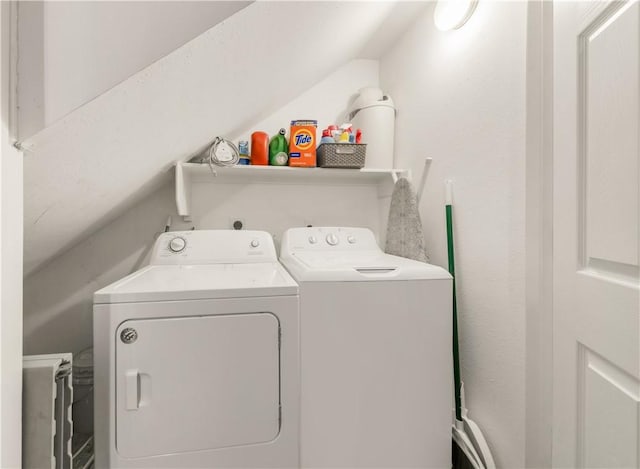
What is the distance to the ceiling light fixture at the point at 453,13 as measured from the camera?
4.81 feet

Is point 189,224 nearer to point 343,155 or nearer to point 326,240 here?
point 326,240

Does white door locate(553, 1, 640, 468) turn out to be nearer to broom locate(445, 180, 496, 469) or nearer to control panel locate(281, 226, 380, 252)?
broom locate(445, 180, 496, 469)

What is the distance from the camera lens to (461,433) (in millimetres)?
1462

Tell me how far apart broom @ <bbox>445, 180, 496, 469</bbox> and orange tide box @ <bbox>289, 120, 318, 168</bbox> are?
91 centimetres

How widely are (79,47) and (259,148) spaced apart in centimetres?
137

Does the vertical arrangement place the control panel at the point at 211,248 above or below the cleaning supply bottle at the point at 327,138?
below

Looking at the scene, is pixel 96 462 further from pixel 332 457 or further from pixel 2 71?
pixel 2 71

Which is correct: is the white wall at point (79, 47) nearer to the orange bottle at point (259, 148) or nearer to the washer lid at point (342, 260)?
the washer lid at point (342, 260)

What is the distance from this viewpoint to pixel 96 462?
42.2 inches

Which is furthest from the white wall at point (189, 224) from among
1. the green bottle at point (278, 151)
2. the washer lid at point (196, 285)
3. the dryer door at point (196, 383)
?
the dryer door at point (196, 383)

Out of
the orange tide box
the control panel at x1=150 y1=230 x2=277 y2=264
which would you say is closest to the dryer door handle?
the control panel at x1=150 y1=230 x2=277 y2=264

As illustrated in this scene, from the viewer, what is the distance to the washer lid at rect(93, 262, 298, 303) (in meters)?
1.09

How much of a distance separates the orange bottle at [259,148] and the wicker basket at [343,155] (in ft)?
1.20

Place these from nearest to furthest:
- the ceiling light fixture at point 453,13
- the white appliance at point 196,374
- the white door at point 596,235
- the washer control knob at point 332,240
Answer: the white door at point 596,235
the white appliance at point 196,374
the ceiling light fixture at point 453,13
the washer control knob at point 332,240
